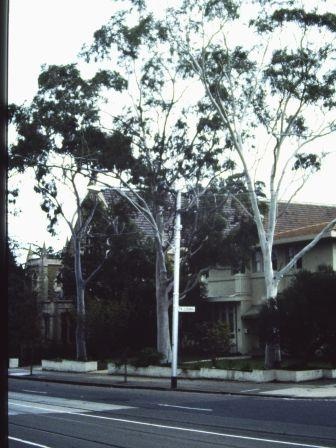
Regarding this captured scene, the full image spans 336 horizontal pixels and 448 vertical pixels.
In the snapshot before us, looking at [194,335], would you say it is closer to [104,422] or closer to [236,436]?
[104,422]

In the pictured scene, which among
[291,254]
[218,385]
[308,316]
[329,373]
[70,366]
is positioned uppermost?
[291,254]

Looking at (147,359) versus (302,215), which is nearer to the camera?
(147,359)

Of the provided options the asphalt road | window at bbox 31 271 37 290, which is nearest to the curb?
the asphalt road

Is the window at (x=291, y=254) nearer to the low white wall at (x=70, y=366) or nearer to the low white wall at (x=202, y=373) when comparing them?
the low white wall at (x=202, y=373)

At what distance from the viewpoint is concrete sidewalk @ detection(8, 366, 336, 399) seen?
19833 mm

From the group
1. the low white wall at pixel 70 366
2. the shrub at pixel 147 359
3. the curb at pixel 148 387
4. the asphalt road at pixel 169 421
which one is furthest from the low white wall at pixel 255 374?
the low white wall at pixel 70 366

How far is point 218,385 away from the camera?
23391mm

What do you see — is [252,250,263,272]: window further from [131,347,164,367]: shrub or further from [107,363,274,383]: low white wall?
[107,363,274,383]: low white wall

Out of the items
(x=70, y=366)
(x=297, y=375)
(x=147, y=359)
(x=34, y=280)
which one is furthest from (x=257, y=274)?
(x=297, y=375)

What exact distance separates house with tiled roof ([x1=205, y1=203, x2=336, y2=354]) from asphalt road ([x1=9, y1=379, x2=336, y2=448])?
1651 cm

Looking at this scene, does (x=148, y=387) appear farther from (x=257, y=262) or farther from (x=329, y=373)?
(x=257, y=262)

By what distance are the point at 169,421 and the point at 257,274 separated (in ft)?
87.6

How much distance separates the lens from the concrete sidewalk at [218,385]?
19833 millimetres

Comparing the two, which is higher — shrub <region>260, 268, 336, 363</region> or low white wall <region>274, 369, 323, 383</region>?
shrub <region>260, 268, 336, 363</region>
